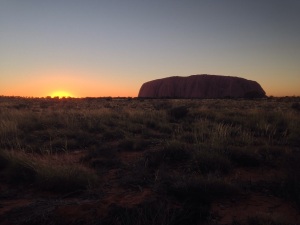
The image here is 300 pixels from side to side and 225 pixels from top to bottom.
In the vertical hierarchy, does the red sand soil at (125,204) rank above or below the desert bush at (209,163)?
below

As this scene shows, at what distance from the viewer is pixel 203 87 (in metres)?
101

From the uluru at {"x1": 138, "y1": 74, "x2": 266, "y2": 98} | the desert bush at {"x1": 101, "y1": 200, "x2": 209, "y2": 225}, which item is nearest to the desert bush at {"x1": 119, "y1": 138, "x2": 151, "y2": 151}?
the desert bush at {"x1": 101, "y1": 200, "x2": 209, "y2": 225}

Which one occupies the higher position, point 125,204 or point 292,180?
point 292,180

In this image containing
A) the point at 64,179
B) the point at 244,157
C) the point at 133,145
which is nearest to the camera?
the point at 64,179

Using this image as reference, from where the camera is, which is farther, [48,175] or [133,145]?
[133,145]

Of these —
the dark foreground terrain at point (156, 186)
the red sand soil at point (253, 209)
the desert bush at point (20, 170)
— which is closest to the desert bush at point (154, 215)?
the dark foreground terrain at point (156, 186)

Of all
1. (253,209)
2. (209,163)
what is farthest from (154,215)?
(209,163)

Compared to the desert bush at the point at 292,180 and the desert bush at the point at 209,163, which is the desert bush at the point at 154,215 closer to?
the desert bush at the point at 292,180

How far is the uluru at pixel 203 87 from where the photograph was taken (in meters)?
95.1

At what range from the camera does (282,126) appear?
10250 mm

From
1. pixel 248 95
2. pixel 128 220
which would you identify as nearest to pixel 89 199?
pixel 128 220

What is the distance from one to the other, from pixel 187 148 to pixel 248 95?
218ft

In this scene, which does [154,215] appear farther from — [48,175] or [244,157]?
[244,157]

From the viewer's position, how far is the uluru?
312 ft
